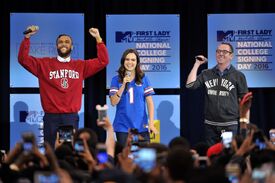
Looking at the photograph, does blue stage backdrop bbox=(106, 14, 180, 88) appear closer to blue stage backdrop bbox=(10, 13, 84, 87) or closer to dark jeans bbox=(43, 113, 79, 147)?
blue stage backdrop bbox=(10, 13, 84, 87)

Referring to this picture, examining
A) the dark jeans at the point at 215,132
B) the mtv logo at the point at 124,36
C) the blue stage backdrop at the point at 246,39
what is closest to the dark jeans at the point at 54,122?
the dark jeans at the point at 215,132

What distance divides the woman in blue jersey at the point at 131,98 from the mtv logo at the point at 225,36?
2073mm

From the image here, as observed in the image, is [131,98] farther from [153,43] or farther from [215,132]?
[153,43]

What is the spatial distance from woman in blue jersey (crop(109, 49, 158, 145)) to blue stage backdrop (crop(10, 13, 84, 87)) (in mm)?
1800

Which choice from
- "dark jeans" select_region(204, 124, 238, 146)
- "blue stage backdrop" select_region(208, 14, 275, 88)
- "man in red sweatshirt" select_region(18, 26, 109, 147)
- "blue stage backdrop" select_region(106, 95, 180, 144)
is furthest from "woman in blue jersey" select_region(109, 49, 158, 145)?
"blue stage backdrop" select_region(208, 14, 275, 88)

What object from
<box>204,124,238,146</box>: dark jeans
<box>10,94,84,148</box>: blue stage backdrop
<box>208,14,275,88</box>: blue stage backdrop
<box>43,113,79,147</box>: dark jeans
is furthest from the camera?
<box>208,14,275,88</box>: blue stage backdrop

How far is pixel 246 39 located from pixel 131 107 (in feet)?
8.33

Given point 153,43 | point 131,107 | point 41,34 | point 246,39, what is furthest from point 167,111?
point 41,34

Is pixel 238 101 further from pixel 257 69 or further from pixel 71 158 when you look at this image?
pixel 71 158

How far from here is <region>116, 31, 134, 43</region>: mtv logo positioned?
34.7 ft

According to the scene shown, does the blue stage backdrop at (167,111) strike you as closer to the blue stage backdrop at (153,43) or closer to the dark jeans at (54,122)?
the blue stage backdrop at (153,43)

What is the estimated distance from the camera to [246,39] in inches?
416

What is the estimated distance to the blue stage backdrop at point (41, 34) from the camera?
10.5m

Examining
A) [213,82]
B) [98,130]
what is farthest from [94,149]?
[98,130]
